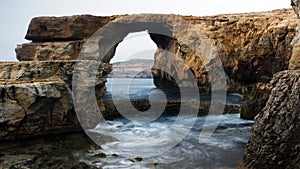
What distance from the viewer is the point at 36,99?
7.75 metres

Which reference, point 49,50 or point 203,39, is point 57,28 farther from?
point 203,39

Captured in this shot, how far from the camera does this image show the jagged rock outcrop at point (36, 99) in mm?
7422

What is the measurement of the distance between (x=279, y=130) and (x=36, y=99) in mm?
6676

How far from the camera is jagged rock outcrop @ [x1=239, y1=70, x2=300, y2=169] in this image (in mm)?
4613

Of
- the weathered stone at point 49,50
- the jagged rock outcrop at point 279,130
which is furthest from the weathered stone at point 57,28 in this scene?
the jagged rock outcrop at point 279,130

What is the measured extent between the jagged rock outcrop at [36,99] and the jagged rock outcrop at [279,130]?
19.7 ft

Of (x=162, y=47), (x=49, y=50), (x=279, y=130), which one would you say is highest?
(x=162, y=47)

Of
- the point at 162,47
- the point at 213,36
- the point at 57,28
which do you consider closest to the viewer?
the point at 213,36

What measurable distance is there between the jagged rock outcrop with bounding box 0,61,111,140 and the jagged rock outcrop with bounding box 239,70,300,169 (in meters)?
6.00

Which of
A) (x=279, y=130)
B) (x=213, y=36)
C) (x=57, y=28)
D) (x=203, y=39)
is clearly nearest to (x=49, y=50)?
(x=57, y=28)

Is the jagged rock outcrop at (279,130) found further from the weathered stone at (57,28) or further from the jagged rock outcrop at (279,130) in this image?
the weathered stone at (57,28)

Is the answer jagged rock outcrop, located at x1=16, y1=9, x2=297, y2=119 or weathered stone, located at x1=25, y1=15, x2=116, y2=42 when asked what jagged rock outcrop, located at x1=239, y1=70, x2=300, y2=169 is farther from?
weathered stone, located at x1=25, y1=15, x2=116, y2=42

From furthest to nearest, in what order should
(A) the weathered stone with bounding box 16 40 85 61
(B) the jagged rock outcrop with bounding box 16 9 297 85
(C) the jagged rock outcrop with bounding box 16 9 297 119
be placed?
(A) the weathered stone with bounding box 16 40 85 61, (C) the jagged rock outcrop with bounding box 16 9 297 119, (B) the jagged rock outcrop with bounding box 16 9 297 85

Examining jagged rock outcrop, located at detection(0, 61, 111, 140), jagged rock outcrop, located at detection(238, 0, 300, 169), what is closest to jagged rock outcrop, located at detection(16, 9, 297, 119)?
jagged rock outcrop, located at detection(238, 0, 300, 169)
